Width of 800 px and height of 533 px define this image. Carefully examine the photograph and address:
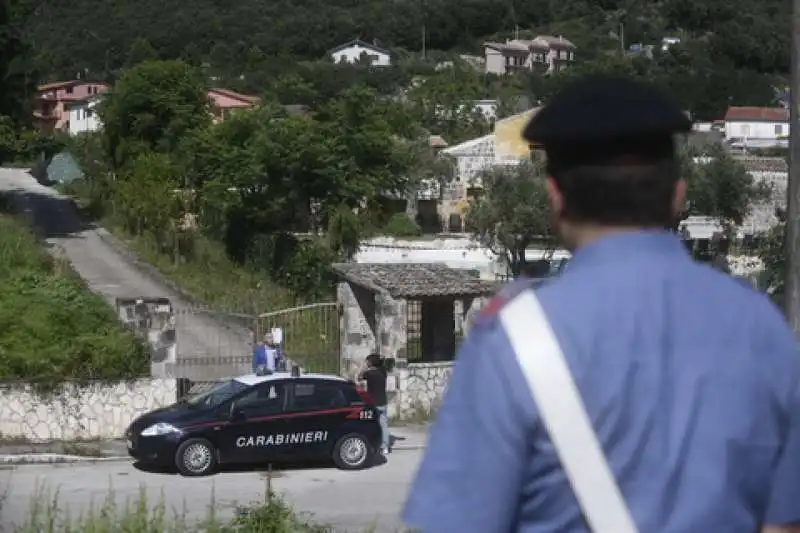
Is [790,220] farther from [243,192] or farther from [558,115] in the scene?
[243,192]

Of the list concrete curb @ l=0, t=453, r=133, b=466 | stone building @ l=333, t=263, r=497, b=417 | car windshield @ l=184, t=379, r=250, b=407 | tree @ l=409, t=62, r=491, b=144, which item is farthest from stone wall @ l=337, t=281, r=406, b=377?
tree @ l=409, t=62, r=491, b=144

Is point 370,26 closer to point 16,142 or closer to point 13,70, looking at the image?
point 16,142

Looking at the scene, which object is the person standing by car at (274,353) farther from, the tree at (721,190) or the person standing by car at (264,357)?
the tree at (721,190)

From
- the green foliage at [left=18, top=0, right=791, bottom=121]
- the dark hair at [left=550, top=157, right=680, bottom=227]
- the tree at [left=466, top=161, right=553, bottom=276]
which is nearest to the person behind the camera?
the dark hair at [left=550, top=157, right=680, bottom=227]

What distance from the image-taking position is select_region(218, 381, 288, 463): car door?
1675 cm

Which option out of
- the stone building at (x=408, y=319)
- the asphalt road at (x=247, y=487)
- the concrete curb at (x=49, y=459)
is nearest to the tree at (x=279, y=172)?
the stone building at (x=408, y=319)

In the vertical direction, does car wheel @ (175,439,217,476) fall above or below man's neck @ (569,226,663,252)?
below

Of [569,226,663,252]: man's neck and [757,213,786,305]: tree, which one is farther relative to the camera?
[757,213,786,305]: tree

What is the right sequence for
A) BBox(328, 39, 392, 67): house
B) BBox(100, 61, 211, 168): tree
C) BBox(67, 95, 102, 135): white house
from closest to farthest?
BBox(100, 61, 211, 168): tree
BBox(67, 95, 102, 135): white house
BBox(328, 39, 392, 67): house

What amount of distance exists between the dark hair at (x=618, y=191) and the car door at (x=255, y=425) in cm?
1477

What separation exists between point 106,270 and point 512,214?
11.7 meters

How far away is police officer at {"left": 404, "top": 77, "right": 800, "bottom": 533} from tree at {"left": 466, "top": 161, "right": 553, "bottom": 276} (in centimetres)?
3311

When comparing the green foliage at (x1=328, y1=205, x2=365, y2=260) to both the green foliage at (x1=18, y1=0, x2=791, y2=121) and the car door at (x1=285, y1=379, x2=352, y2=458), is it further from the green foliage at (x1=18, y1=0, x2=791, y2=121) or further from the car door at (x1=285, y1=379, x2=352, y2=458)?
the green foliage at (x1=18, y1=0, x2=791, y2=121)

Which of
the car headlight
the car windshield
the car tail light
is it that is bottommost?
the car headlight
